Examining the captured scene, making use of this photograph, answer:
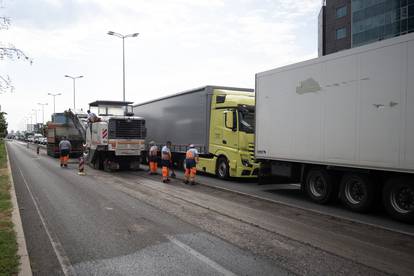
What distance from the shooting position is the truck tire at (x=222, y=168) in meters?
16.4

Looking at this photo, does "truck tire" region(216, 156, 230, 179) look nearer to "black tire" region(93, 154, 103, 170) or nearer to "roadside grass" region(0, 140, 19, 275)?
"black tire" region(93, 154, 103, 170)

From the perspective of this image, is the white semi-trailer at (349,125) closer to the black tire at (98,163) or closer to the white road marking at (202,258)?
the white road marking at (202,258)

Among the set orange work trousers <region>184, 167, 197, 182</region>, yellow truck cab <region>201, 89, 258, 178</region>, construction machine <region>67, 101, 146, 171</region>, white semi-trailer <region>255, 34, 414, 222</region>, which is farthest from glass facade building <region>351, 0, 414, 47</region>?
white semi-trailer <region>255, 34, 414, 222</region>

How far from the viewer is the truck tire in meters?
16.4

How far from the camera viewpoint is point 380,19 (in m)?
59.1

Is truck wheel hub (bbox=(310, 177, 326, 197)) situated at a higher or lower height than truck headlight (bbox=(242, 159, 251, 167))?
lower

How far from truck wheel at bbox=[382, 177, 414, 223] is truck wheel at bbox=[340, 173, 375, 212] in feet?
1.22

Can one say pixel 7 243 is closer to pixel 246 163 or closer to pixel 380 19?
pixel 246 163

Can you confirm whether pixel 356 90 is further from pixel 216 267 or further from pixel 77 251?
pixel 77 251

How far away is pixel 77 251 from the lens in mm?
6375

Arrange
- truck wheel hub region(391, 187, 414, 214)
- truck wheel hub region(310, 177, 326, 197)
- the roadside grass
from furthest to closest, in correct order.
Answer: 1. truck wheel hub region(310, 177, 326, 197)
2. truck wheel hub region(391, 187, 414, 214)
3. the roadside grass

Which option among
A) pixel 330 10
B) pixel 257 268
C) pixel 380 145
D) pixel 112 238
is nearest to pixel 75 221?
pixel 112 238

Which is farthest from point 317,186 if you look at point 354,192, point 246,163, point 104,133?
point 104,133

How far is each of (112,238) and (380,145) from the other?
5.48 meters
